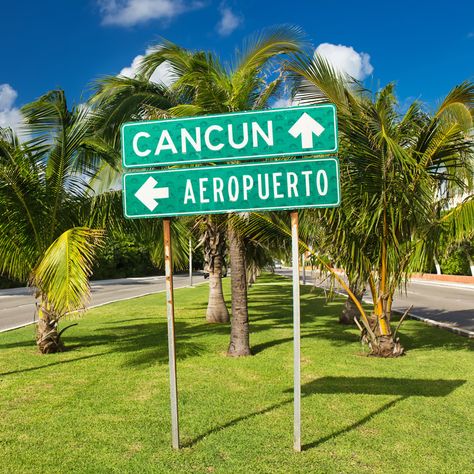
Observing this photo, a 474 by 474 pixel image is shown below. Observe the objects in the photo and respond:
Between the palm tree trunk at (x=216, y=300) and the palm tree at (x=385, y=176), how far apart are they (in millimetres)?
6143

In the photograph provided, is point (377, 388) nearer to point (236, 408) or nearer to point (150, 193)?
point (236, 408)

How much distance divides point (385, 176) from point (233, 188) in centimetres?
455

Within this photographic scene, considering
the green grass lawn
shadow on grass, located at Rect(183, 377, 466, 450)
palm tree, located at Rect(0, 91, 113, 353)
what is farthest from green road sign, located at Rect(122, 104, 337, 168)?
palm tree, located at Rect(0, 91, 113, 353)

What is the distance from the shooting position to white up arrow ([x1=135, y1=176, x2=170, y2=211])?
4645 mm

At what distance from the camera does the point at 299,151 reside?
4.50 m

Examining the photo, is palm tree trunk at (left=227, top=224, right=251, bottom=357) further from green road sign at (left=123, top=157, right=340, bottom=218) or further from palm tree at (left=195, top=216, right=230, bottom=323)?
palm tree at (left=195, top=216, right=230, bottom=323)

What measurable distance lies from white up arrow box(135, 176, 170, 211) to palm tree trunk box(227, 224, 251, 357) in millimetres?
4649

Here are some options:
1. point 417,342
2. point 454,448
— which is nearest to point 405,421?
point 454,448

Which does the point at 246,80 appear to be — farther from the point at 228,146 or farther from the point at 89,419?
the point at 89,419

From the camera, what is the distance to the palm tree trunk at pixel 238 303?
9375mm

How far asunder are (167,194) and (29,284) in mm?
5833

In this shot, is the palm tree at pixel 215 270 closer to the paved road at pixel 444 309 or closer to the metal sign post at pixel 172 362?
the paved road at pixel 444 309

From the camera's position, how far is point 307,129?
450cm

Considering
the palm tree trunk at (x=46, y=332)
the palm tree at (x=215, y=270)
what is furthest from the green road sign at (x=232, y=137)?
the palm tree at (x=215, y=270)
